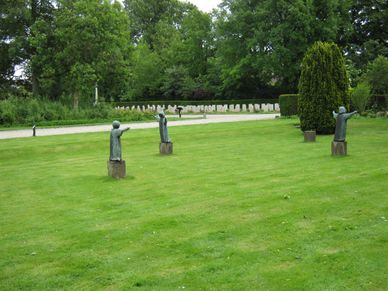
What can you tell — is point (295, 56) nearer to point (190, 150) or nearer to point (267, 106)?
point (267, 106)

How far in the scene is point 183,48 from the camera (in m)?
59.2

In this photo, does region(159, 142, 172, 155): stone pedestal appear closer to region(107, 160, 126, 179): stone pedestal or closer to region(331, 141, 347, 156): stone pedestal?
region(107, 160, 126, 179): stone pedestal

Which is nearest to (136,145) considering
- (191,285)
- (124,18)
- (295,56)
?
(191,285)

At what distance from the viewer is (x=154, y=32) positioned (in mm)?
73875

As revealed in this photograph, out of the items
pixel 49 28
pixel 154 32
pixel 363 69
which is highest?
pixel 154 32

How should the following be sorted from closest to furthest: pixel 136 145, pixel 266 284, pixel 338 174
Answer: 1. pixel 266 284
2. pixel 338 174
3. pixel 136 145

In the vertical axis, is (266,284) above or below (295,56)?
below

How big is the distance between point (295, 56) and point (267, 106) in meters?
6.08

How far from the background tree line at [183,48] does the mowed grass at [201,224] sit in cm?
2252

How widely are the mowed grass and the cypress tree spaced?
Result: 5796 mm

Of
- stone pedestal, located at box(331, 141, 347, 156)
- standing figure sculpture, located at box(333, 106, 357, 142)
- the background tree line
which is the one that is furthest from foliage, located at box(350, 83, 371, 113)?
stone pedestal, located at box(331, 141, 347, 156)

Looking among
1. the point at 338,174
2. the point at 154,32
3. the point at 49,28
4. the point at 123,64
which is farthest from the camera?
the point at 154,32

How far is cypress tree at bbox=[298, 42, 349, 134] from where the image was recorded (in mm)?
19391

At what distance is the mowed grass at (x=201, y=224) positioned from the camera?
5.09 meters
